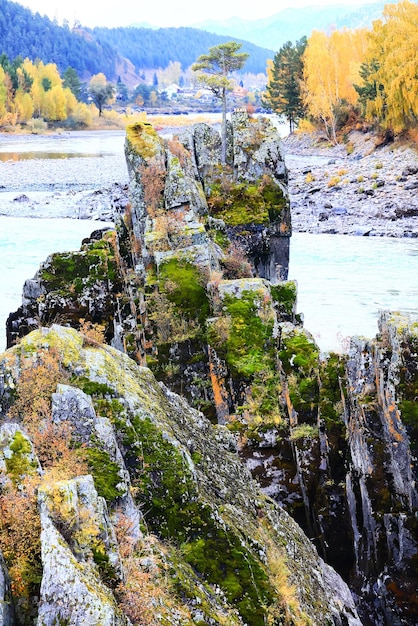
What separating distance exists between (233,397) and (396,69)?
198 feet

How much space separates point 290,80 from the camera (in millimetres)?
Result: 101375

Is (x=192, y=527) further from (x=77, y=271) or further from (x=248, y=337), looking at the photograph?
(x=77, y=271)

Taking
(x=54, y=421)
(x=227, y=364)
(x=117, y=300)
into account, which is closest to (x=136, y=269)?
(x=117, y=300)

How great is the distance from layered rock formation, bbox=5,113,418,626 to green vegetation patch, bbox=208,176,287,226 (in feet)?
0.28

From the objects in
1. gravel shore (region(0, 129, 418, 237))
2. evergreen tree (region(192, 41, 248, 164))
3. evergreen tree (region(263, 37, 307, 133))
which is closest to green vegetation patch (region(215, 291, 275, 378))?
evergreen tree (region(192, 41, 248, 164))

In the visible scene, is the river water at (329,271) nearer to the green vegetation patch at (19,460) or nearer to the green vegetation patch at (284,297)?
A: the green vegetation patch at (284,297)

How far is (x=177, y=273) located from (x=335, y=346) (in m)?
9.40

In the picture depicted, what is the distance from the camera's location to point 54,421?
25.9ft

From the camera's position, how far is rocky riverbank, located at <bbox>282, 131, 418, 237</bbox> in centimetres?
4862

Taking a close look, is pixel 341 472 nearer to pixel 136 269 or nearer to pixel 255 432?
pixel 255 432

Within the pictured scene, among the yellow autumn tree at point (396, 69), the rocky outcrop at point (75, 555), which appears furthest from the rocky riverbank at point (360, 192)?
the rocky outcrop at point (75, 555)

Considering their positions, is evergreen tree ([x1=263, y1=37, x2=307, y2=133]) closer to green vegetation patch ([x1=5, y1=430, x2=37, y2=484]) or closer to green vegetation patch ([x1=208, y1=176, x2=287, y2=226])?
green vegetation patch ([x1=208, y1=176, x2=287, y2=226])

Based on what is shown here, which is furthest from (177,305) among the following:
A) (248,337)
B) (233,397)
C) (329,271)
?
(329,271)

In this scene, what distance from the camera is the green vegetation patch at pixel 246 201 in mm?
30453
